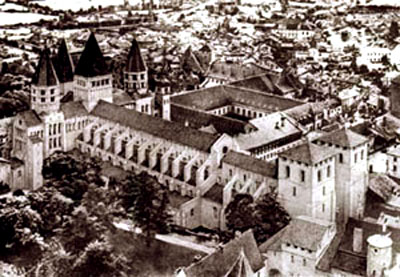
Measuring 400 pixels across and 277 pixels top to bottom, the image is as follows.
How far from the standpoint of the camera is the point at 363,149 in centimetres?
7825

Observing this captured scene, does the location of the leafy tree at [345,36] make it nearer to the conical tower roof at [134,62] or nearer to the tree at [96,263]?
the conical tower roof at [134,62]

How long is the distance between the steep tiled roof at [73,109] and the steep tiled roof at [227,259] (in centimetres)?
4258

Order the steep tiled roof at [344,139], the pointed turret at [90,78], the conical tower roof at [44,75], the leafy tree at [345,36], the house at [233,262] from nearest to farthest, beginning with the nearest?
the house at [233,262] → the steep tiled roof at [344,139] → the conical tower roof at [44,75] → the pointed turret at [90,78] → the leafy tree at [345,36]

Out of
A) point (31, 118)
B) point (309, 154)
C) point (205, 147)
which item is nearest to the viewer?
point (309, 154)

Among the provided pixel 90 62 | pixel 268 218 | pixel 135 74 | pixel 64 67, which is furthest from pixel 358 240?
pixel 64 67

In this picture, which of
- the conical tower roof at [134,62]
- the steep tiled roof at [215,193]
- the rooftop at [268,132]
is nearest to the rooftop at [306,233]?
the steep tiled roof at [215,193]

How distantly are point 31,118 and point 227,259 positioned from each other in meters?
42.4

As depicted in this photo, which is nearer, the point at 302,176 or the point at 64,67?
the point at 302,176

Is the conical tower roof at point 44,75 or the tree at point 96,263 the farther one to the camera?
the conical tower roof at point 44,75

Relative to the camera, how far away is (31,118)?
94.6m

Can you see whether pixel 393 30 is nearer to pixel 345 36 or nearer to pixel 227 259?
pixel 345 36

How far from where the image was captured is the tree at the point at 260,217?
72625mm

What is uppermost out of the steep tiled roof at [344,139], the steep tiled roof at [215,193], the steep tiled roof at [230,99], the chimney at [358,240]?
the steep tiled roof at [344,139]

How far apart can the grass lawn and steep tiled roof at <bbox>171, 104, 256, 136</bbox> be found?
26.1 m
